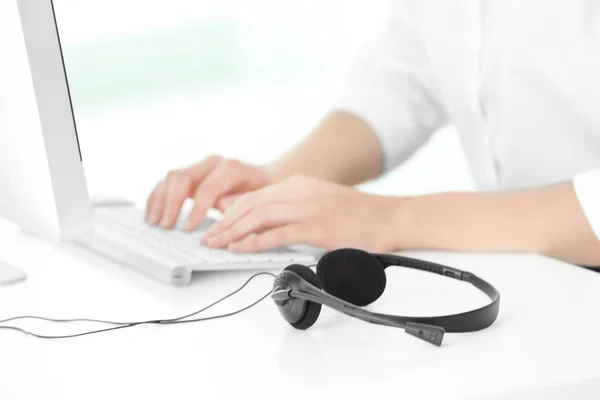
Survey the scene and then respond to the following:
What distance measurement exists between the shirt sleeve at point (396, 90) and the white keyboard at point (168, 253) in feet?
1.52

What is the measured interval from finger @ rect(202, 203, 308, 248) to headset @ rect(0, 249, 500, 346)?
11 cm

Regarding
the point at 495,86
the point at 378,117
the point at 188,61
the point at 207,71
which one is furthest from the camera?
the point at 188,61

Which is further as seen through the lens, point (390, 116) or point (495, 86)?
point (390, 116)

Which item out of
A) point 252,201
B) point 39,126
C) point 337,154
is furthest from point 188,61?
point 39,126

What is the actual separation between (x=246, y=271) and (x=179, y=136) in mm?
4620

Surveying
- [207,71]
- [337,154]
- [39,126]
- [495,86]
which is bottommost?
[207,71]

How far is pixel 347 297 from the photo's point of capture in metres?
0.87

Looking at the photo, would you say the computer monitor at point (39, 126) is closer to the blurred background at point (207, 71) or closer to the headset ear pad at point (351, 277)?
the headset ear pad at point (351, 277)

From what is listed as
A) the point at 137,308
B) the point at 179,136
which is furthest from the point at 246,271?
the point at 179,136

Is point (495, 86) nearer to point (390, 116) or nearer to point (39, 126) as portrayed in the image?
point (390, 116)

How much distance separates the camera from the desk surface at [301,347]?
0.70 m

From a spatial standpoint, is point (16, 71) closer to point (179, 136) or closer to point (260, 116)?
point (179, 136)

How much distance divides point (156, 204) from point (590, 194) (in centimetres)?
56

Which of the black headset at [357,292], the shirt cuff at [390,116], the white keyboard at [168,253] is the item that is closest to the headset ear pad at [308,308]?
the black headset at [357,292]
